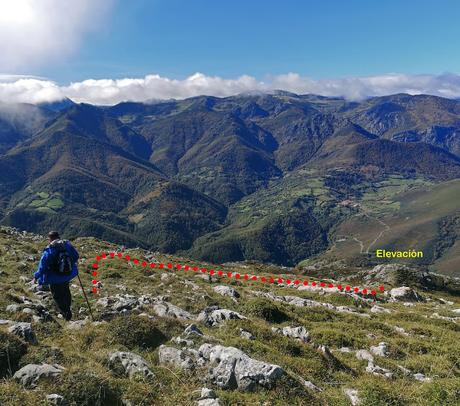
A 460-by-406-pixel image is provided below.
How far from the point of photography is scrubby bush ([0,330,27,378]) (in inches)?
399

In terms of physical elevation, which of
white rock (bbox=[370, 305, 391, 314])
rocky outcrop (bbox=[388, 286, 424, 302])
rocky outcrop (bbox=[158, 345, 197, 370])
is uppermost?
rocky outcrop (bbox=[158, 345, 197, 370])

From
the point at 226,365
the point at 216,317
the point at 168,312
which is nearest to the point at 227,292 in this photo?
the point at 168,312

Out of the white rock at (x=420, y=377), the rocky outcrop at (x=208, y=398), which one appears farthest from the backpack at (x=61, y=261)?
the white rock at (x=420, y=377)

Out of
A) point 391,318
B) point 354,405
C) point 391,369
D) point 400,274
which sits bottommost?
point 400,274

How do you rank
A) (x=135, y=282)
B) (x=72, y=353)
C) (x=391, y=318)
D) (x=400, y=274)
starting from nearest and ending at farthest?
(x=72, y=353) < (x=391, y=318) < (x=135, y=282) < (x=400, y=274)

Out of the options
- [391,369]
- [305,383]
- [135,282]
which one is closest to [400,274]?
[135,282]

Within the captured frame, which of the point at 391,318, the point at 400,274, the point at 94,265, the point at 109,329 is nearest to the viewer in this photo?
the point at 109,329

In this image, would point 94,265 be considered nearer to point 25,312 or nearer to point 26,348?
point 25,312

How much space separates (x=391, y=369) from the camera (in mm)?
15500

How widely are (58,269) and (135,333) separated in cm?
511

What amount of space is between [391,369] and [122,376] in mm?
10689

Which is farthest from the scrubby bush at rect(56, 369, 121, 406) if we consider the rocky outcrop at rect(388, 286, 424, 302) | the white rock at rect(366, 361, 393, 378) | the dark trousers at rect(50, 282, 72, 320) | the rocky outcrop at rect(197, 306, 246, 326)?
the rocky outcrop at rect(388, 286, 424, 302)

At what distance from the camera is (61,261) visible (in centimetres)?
1677

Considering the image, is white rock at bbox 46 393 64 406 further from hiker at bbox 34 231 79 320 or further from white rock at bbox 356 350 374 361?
white rock at bbox 356 350 374 361
